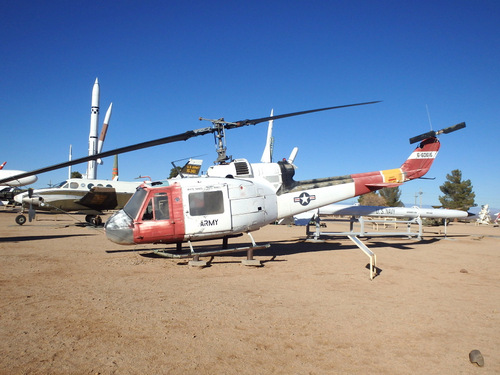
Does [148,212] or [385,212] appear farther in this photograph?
[385,212]

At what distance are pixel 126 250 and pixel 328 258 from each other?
731 centimetres

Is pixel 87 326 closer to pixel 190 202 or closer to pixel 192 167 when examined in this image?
pixel 190 202

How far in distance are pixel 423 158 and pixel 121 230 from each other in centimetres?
1316

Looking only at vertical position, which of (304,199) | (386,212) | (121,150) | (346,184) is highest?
(121,150)

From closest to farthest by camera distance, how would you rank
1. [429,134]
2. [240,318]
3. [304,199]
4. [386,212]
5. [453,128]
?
[240,318] < [304,199] < [453,128] < [429,134] < [386,212]

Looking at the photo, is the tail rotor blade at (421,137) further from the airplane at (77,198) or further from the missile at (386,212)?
the airplane at (77,198)

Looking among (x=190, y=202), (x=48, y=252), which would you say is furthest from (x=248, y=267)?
(x=48, y=252)

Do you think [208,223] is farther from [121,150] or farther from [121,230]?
[121,150]

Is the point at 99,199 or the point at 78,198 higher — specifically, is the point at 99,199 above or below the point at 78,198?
below

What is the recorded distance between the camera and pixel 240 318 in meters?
5.20


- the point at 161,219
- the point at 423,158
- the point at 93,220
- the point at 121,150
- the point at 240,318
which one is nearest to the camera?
the point at 240,318

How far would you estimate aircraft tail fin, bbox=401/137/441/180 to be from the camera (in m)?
14.7

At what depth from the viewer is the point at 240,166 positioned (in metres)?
10.8

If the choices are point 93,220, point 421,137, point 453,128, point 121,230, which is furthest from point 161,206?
point 93,220
